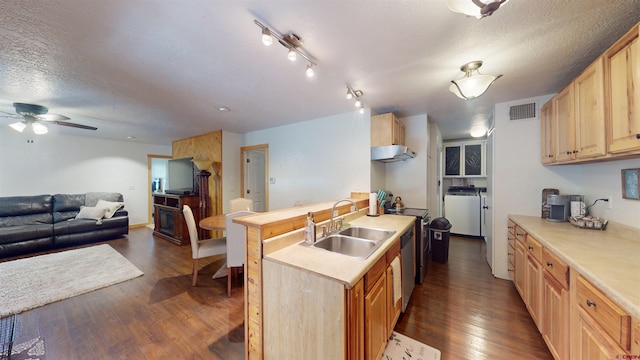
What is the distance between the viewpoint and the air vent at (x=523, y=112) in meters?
2.68

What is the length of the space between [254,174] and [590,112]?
16.8 feet

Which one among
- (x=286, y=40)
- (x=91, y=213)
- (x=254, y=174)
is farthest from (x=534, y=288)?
(x=91, y=213)

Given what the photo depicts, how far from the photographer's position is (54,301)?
2355 millimetres

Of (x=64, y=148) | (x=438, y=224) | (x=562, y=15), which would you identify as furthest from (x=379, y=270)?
(x=64, y=148)

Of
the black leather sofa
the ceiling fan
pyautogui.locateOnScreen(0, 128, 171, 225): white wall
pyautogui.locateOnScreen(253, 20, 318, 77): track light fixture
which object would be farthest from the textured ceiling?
pyautogui.locateOnScreen(0, 128, 171, 225): white wall

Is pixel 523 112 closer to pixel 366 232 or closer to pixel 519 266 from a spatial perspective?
pixel 519 266

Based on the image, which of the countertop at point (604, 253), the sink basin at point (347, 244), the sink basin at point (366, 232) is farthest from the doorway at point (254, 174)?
the countertop at point (604, 253)

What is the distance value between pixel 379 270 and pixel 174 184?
5.37m

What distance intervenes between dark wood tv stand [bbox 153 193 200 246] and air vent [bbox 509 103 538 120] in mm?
5578

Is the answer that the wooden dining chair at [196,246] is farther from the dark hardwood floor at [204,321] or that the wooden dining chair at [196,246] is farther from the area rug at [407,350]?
the area rug at [407,350]

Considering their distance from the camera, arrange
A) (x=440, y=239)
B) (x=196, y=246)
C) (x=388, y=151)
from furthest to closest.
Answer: (x=440, y=239), (x=388, y=151), (x=196, y=246)

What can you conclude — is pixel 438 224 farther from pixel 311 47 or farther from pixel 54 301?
pixel 54 301

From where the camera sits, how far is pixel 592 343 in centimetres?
111

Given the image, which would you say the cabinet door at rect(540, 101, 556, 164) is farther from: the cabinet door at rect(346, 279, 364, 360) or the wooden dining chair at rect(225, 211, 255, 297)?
the wooden dining chair at rect(225, 211, 255, 297)
